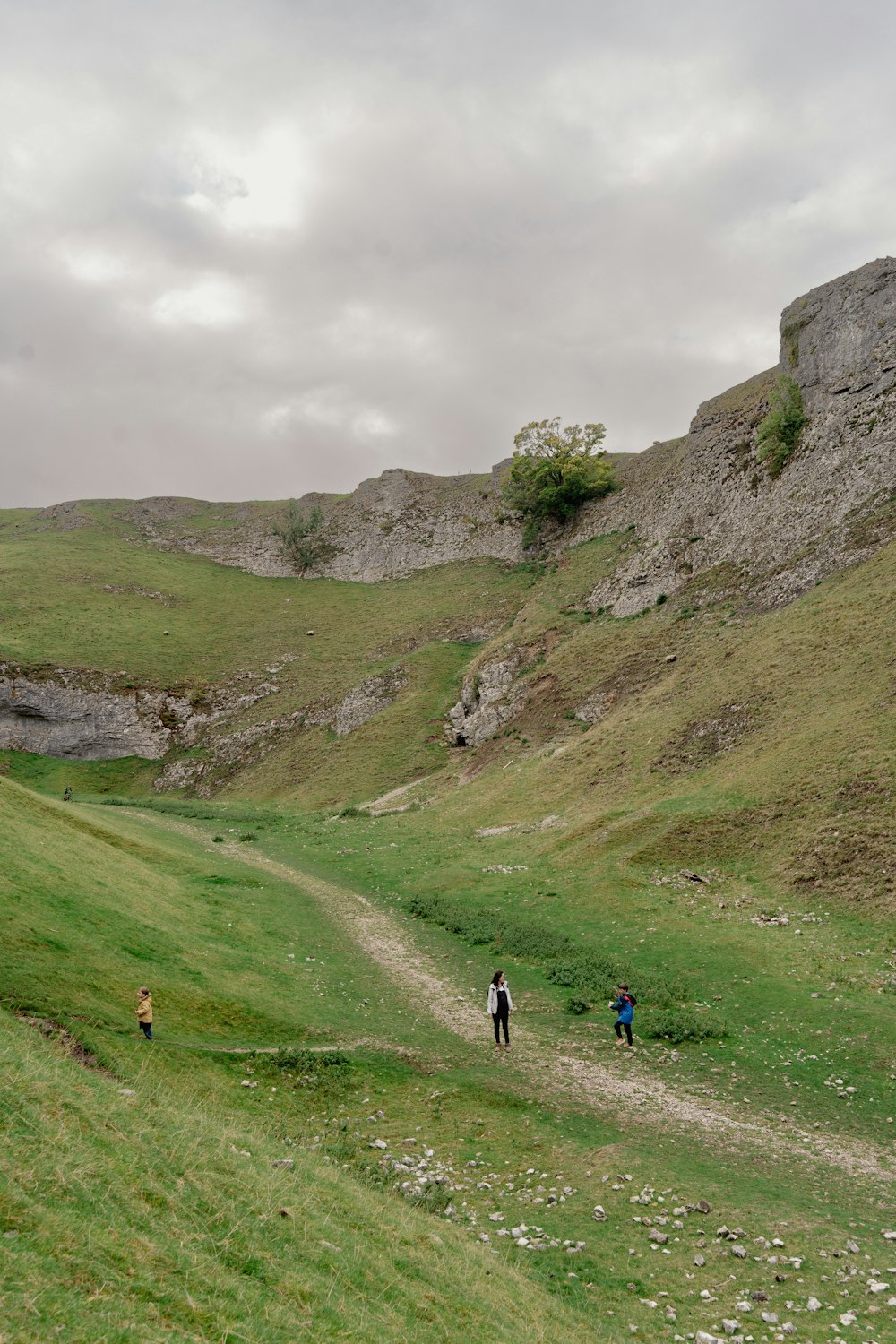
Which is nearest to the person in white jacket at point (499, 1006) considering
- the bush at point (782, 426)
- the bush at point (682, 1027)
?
the bush at point (682, 1027)

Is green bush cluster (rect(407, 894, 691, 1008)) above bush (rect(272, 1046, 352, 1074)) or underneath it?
underneath

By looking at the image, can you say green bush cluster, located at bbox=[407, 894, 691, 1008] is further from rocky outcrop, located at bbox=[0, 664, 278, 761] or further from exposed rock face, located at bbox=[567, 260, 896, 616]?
rocky outcrop, located at bbox=[0, 664, 278, 761]

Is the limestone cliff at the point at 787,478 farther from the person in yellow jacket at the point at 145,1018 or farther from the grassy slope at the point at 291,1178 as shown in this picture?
the person in yellow jacket at the point at 145,1018

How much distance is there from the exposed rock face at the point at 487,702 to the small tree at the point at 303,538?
6423cm

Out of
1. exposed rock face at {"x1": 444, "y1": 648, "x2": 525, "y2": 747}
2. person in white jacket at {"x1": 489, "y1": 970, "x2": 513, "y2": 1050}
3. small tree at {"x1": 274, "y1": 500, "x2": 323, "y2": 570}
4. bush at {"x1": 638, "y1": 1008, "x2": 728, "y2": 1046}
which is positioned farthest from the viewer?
small tree at {"x1": 274, "y1": 500, "x2": 323, "y2": 570}

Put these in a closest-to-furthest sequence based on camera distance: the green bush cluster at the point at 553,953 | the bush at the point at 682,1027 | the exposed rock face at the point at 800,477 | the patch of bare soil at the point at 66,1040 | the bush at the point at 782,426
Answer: the patch of bare soil at the point at 66,1040 < the bush at the point at 682,1027 < the green bush cluster at the point at 553,953 < the exposed rock face at the point at 800,477 < the bush at the point at 782,426

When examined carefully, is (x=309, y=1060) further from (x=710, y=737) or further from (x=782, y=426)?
(x=782, y=426)

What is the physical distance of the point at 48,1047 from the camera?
39.9 ft

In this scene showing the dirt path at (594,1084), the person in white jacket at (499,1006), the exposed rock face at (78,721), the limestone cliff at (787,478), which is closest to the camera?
the dirt path at (594,1084)

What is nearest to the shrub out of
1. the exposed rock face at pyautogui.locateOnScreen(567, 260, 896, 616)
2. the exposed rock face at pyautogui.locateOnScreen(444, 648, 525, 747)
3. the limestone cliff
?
the limestone cliff

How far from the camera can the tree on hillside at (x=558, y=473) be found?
9294 cm

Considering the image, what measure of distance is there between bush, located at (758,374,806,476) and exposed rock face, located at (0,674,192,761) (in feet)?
216

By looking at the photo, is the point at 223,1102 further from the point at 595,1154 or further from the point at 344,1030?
the point at 595,1154

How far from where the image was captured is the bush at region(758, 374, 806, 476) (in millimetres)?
59812
